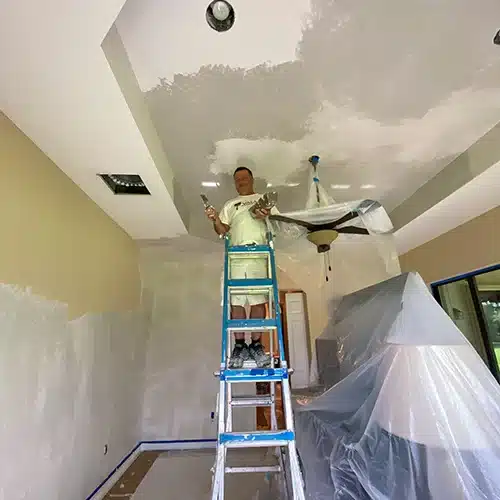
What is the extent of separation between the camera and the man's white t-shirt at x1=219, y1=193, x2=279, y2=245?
248 cm

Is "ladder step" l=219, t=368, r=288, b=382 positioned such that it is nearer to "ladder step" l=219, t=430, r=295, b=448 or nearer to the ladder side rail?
the ladder side rail

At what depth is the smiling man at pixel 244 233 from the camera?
2.36 meters

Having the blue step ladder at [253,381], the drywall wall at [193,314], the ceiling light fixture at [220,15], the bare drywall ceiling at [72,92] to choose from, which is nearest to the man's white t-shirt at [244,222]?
the blue step ladder at [253,381]

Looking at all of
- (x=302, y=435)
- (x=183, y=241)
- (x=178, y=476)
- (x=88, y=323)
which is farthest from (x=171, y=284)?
(x=302, y=435)

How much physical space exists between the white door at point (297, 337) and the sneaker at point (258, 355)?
2270 millimetres

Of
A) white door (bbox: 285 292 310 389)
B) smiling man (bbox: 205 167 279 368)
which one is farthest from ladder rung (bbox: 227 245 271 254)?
white door (bbox: 285 292 310 389)

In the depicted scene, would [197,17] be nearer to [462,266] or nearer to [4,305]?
[4,305]

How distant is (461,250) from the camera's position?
3348 mm

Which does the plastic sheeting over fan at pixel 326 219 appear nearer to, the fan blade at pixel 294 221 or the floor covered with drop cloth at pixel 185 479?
the fan blade at pixel 294 221

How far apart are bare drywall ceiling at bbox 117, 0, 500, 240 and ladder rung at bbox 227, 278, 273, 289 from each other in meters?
1.04

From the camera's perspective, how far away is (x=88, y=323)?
2.54 metres

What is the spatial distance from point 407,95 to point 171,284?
134 inches

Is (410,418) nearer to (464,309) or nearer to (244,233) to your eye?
(244,233)

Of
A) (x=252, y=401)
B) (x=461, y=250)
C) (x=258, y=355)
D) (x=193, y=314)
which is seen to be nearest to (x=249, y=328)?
(x=258, y=355)
